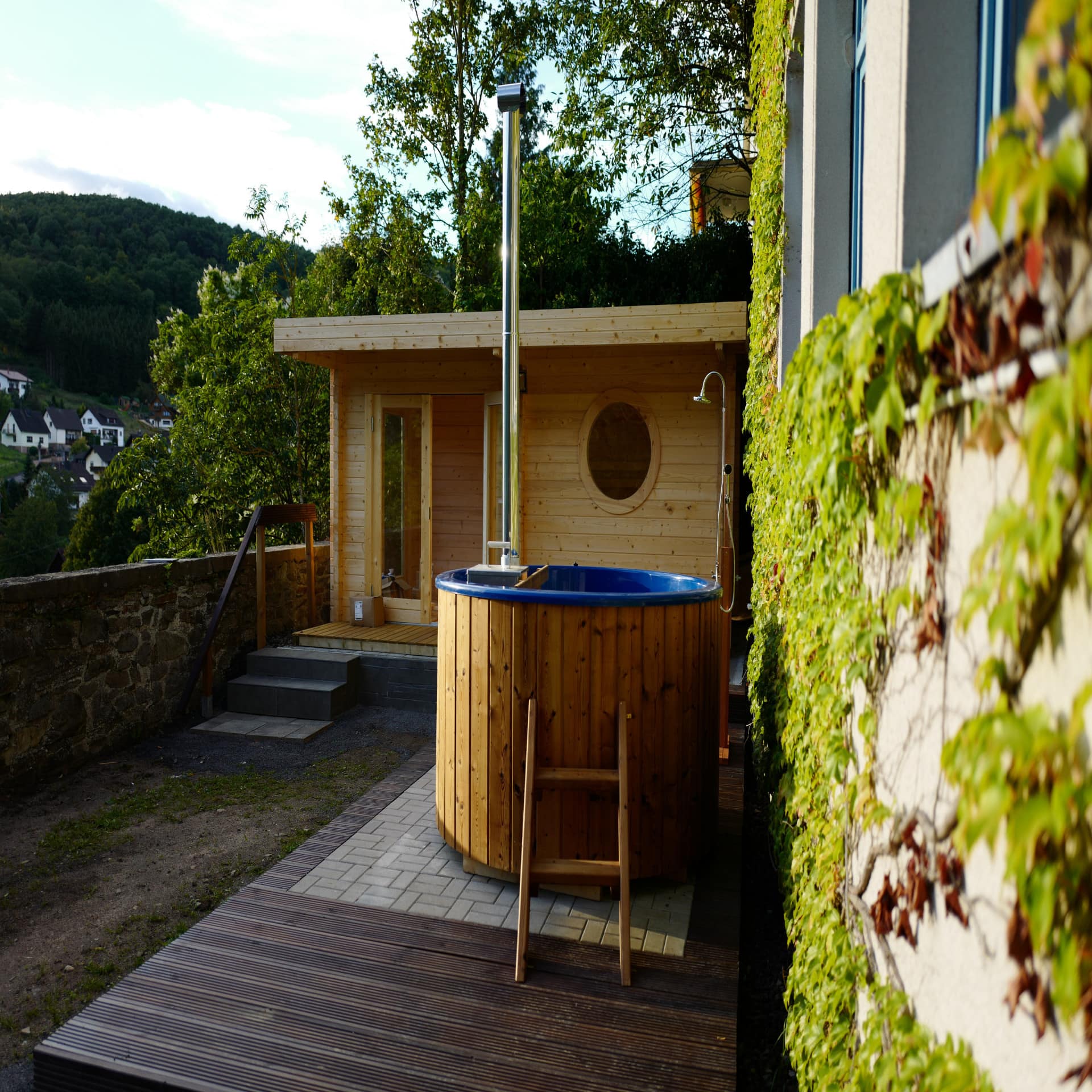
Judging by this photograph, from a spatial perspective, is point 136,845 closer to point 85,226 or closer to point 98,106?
point 85,226

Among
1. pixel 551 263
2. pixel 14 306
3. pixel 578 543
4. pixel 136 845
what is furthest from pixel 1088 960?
pixel 14 306

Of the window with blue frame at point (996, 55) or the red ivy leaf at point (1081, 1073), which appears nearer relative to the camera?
the red ivy leaf at point (1081, 1073)

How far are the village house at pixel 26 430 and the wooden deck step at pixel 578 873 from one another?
48.7m

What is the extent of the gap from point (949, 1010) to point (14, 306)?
44479 mm

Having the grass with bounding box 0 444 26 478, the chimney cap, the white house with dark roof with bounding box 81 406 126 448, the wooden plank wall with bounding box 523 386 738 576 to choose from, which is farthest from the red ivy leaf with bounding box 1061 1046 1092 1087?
the white house with dark roof with bounding box 81 406 126 448

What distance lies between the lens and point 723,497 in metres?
6.39

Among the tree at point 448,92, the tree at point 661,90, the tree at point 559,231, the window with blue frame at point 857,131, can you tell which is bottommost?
the window with blue frame at point 857,131

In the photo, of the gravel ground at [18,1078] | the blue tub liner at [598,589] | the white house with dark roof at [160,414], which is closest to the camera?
the gravel ground at [18,1078]

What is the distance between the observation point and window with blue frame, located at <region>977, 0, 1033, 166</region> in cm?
136

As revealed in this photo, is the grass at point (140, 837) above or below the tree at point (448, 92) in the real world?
below

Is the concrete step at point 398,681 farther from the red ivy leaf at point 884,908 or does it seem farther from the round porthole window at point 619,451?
the red ivy leaf at point 884,908

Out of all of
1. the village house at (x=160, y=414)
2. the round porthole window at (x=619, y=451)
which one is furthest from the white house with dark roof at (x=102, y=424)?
the round porthole window at (x=619, y=451)

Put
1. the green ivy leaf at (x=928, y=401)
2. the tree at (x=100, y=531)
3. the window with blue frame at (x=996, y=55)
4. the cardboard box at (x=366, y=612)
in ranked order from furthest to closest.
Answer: the tree at (x=100, y=531) → the cardboard box at (x=366, y=612) → the window with blue frame at (x=996, y=55) → the green ivy leaf at (x=928, y=401)

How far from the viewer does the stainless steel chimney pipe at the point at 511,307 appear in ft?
13.4
